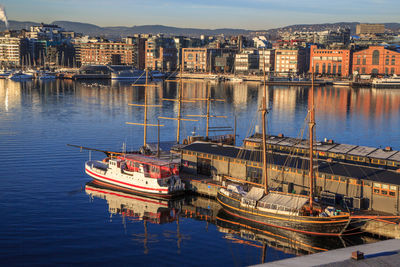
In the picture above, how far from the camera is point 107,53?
186875 millimetres

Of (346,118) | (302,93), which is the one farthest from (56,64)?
(346,118)

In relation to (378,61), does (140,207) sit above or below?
below

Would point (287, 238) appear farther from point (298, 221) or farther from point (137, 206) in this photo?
point (137, 206)

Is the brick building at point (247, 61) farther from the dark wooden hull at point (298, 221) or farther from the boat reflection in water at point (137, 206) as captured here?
the dark wooden hull at point (298, 221)

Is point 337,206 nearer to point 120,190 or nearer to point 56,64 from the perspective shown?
point 120,190

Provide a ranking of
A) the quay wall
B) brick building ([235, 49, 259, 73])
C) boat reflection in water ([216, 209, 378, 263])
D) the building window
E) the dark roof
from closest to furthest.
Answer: boat reflection in water ([216, 209, 378, 263]) < the quay wall < the dark roof < the building window < brick building ([235, 49, 259, 73])

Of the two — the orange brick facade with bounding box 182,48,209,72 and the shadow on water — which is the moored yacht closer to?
the shadow on water

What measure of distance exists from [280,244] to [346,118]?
Answer: 46.3 meters

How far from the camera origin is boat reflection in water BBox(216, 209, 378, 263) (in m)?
23.9

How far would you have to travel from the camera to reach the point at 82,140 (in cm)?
4844

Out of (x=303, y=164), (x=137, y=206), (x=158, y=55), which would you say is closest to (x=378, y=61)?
(x=158, y=55)

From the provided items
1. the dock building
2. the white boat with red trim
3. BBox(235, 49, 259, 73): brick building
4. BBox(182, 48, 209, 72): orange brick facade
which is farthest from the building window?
the white boat with red trim

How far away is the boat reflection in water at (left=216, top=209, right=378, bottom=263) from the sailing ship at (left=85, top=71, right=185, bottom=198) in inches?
219

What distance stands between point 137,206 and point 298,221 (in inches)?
387
